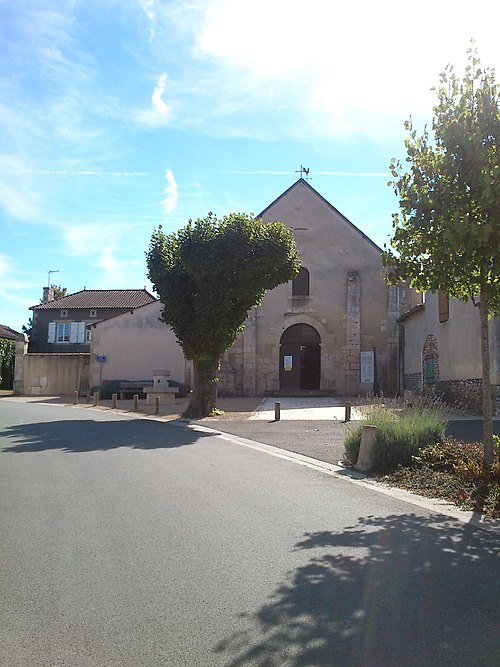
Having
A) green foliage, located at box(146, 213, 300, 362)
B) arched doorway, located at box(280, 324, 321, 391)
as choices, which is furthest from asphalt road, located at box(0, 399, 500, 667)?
arched doorway, located at box(280, 324, 321, 391)

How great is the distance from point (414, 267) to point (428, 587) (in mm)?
4962

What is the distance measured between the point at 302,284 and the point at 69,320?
2120 centimetres

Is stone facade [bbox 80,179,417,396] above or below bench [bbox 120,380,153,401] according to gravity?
above

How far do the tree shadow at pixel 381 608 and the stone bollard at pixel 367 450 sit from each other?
13.2ft

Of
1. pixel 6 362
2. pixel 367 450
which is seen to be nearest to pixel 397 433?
pixel 367 450

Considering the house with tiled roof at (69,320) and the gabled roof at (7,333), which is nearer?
the house with tiled roof at (69,320)

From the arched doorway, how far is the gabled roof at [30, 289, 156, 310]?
17432 millimetres

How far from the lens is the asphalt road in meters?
3.52

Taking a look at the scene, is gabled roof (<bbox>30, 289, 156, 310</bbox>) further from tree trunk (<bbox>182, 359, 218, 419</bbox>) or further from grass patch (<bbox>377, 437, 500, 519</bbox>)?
grass patch (<bbox>377, 437, 500, 519</bbox>)

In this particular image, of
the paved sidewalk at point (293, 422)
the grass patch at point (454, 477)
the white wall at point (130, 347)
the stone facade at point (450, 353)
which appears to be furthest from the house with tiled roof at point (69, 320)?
the grass patch at point (454, 477)

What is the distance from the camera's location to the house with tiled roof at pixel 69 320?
45.1 m

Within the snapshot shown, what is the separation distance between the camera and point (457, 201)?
7.93 meters

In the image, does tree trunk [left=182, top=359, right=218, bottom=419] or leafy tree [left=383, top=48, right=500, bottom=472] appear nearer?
leafy tree [left=383, top=48, right=500, bottom=472]

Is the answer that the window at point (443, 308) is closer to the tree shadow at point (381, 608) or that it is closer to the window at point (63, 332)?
the tree shadow at point (381, 608)
